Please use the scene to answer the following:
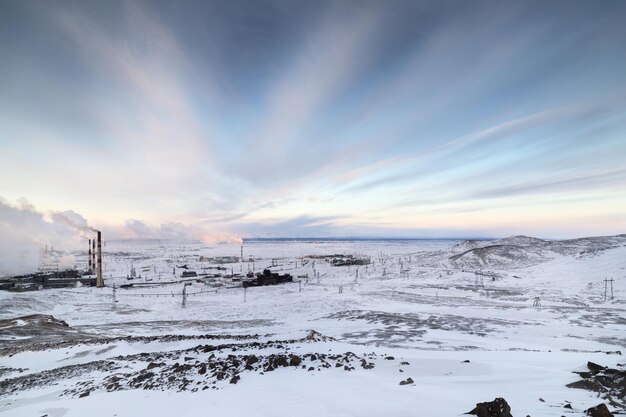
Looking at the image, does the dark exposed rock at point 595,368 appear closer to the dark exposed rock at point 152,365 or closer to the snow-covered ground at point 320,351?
the snow-covered ground at point 320,351

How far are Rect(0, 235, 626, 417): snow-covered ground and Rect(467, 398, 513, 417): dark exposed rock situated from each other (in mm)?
565

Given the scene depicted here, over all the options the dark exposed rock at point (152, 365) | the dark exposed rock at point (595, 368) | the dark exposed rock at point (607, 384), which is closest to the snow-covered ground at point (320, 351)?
the dark exposed rock at point (152, 365)

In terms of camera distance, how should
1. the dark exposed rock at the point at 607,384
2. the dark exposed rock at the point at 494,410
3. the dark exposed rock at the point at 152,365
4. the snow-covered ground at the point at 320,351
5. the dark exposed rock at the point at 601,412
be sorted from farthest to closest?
1. the dark exposed rock at the point at 152,365
2. the snow-covered ground at the point at 320,351
3. the dark exposed rock at the point at 607,384
4. the dark exposed rock at the point at 494,410
5. the dark exposed rock at the point at 601,412

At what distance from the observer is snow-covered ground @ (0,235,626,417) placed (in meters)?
8.46

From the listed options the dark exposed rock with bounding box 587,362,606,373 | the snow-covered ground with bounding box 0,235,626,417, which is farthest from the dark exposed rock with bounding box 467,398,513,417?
the dark exposed rock with bounding box 587,362,606,373

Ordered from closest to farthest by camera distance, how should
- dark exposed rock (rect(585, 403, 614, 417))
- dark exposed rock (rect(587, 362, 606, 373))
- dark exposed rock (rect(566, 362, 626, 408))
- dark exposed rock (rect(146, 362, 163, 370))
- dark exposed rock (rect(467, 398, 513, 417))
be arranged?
dark exposed rock (rect(585, 403, 614, 417)), dark exposed rock (rect(467, 398, 513, 417)), dark exposed rock (rect(566, 362, 626, 408)), dark exposed rock (rect(587, 362, 606, 373)), dark exposed rock (rect(146, 362, 163, 370))

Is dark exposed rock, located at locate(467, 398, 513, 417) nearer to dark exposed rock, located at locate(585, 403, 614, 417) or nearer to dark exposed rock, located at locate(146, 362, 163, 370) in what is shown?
dark exposed rock, located at locate(585, 403, 614, 417)

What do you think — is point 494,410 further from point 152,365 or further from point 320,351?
point 152,365

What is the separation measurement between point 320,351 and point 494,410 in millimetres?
9741

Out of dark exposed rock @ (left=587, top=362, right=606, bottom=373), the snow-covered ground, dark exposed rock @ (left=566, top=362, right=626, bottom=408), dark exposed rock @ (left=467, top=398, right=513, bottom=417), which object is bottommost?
the snow-covered ground

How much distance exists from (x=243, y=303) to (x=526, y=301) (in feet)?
121

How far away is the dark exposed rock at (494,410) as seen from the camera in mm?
6102

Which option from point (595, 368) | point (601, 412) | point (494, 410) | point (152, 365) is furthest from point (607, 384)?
point (152, 365)

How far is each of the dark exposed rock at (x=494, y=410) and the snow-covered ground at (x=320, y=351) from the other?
0.57m
